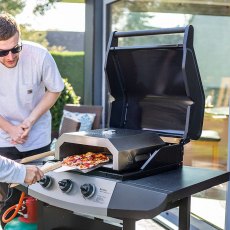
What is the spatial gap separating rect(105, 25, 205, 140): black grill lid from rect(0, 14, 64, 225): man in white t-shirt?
411 mm

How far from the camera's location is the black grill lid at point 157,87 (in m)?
1.90

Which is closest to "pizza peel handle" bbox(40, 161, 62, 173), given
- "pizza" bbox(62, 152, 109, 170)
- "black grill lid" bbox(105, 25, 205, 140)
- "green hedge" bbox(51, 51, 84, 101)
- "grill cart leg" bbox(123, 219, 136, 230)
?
"pizza" bbox(62, 152, 109, 170)

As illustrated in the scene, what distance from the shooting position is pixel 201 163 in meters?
3.71

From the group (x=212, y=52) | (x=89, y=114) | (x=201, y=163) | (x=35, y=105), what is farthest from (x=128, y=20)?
(x=35, y=105)

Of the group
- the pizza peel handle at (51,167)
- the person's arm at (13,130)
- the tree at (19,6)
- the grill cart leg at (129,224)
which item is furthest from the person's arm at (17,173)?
the tree at (19,6)

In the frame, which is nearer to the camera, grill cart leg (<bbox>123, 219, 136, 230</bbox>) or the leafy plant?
grill cart leg (<bbox>123, 219, 136, 230</bbox>)

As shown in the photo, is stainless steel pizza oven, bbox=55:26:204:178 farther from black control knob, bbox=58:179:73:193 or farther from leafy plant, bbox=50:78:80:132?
leafy plant, bbox=50:78:80:132

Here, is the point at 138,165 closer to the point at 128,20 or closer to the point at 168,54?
the point at 168,54

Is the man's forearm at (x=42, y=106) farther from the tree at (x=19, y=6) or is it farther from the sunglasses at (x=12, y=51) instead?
the tree at (x=19, y=6)

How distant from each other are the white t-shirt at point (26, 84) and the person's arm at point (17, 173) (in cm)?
71

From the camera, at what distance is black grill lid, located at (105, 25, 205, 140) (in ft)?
6.25

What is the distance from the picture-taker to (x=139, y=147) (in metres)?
1.82

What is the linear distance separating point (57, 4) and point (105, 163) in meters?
4.37

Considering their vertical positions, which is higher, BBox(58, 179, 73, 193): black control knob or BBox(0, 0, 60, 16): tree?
BBox(0, 0, 60, 16): tree
